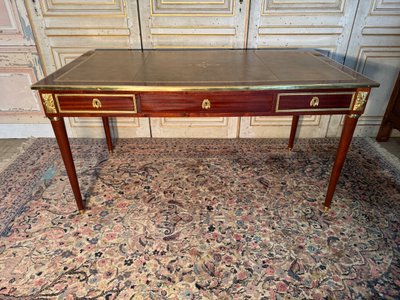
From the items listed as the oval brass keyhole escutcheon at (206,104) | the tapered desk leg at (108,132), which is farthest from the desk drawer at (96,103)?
the tapered desk leg at (108,132)

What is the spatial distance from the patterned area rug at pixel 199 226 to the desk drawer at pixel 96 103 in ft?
2.30

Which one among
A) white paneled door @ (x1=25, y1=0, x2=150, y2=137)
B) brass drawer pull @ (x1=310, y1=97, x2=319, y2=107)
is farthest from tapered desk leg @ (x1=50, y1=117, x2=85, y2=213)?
brass drawer pull @ (x1=310, y1=97, x2=319, y2=107)

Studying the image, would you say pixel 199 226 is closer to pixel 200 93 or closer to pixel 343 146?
pixel 200 93

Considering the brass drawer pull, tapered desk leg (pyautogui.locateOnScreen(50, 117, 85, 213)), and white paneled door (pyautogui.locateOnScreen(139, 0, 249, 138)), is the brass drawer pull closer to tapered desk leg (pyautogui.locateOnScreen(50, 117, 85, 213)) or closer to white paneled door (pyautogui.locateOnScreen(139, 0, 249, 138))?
white paneled door (pyautogui.locateOnScreen(139, 0, 249, 138))

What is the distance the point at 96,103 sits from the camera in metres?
1.48

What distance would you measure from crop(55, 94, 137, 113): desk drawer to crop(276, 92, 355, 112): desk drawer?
0.79m

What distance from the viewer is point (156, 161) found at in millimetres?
2342

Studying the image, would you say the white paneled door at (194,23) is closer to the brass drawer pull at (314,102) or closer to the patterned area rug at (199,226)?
the patterned area rug at (199,226)

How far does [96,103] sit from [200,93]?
545mm

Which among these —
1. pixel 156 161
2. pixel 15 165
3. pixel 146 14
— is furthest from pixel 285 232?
pixel 15 165

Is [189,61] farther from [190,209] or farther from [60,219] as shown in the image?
[60,219]

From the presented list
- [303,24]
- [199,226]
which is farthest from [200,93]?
[303,24]

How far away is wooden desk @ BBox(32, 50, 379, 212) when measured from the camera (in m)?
1.43

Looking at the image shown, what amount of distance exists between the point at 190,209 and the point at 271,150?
102 cm
